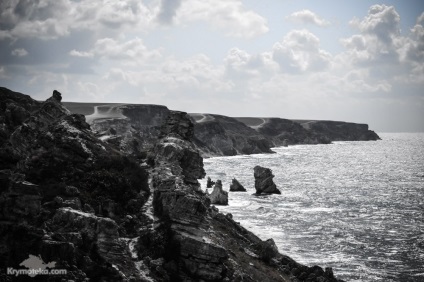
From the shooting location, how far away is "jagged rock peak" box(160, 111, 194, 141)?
46812 millimetres

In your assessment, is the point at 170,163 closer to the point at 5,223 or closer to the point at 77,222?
the point at 77,222

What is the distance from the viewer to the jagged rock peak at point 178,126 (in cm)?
4681

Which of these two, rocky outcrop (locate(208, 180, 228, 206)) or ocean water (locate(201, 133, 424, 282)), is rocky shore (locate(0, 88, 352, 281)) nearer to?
ocean water (locate(201, 133, 424, 282))

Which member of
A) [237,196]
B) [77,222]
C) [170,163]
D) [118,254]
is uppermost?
[170,163]

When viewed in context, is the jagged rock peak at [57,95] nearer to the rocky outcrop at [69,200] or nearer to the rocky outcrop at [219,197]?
the rocky outcrop at [69,200]

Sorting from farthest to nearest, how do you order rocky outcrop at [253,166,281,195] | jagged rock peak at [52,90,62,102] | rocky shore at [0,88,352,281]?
rocky outcrop at [253,166,281,195]
jagged rock peak at [52,90,62,102]
rocky shore at [0,88,352,281]

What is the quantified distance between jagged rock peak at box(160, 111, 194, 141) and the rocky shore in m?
2.19

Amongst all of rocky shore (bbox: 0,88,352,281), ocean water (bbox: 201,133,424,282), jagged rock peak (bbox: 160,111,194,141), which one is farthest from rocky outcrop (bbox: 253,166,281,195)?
rocky shore (bbox: 0,88,352,281)

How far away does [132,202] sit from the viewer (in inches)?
1204

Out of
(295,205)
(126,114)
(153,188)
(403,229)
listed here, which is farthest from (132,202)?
(126,114)

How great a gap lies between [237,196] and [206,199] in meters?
50.4

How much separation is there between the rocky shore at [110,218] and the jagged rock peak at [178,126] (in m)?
2.19

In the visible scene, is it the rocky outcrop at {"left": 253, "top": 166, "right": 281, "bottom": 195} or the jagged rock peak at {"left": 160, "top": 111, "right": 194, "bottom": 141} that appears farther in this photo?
the rocky outcrop at {"left": 253, "top": 166, "right": 281, "bottom": 195}

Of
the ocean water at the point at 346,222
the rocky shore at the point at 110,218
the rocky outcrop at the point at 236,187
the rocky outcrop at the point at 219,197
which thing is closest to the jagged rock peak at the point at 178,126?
the rocky shore at the point at 110,218
